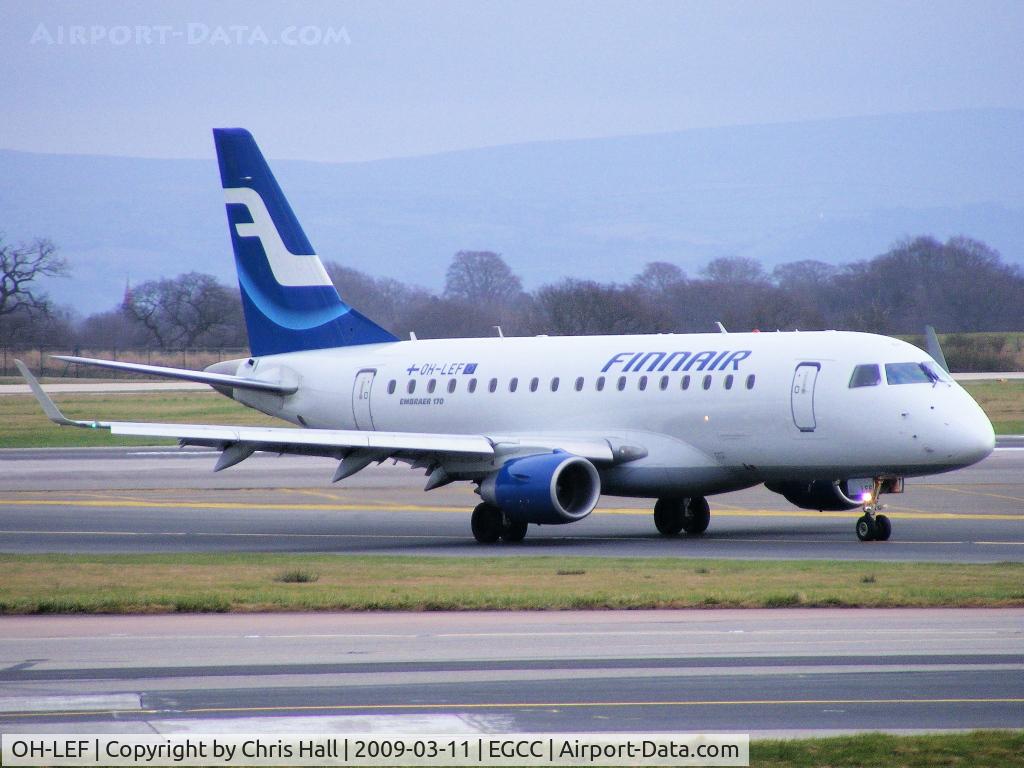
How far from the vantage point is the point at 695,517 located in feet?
108

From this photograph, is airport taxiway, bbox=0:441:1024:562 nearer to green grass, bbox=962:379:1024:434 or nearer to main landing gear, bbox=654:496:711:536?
main landing gear, bbox=654:496:711:536

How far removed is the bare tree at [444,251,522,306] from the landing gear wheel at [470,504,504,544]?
149 m

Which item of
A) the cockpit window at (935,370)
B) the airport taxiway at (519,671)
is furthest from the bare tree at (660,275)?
the airport taxiway at (519,671)

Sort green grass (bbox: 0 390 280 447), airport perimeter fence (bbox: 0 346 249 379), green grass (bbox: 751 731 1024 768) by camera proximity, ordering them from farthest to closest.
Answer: airport perimeter fence (bbox: 0 346 249 379)
green grass (bbox: 0 390 280 447)
green grass (bbox: 751 731 1024 768)

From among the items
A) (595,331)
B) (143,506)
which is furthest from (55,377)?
(143,506)

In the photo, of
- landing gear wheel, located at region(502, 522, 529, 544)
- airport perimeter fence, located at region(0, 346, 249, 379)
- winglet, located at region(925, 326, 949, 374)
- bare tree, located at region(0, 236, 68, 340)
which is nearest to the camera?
landing gear wheel, located at region(502, 522, 529, 544)

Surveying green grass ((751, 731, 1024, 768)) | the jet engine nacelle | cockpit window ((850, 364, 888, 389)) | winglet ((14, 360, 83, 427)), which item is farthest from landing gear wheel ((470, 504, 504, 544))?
green grass ((751, 731, 1024, 768))

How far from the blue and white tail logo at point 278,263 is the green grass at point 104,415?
94.5 feet

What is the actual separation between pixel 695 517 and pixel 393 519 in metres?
7.15

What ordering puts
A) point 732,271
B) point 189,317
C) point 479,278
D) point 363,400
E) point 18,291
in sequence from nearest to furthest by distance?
point 363,400 < point 189,317 < point 18,291 < point 732,271 < point 479,278

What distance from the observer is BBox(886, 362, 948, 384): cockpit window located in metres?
29.8

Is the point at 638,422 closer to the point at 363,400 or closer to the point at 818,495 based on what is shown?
the point at 818,495

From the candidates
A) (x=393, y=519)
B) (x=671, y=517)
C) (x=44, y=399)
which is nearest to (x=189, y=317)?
(x=393, y=519)

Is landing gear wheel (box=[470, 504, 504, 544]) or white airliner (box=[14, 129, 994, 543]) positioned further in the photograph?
landing gear wheel (box=[470, 504, 504, 544])
